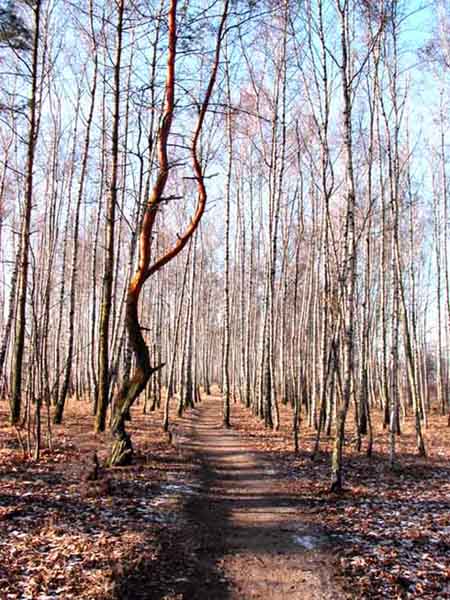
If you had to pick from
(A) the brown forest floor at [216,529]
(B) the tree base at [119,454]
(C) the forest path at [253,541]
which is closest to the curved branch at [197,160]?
(B) the tree base at [119,454]

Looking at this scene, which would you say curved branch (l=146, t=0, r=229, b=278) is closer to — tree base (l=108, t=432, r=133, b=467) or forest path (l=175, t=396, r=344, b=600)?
tree base (l=108, t=432, r=133, b=467)

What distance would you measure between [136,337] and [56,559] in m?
3.71

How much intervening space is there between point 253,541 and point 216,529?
53cm

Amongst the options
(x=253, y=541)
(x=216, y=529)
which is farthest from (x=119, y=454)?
(x=253, y=541)

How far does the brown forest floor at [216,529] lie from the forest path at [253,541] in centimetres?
2

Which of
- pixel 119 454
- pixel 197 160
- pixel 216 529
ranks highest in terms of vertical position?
pixel 197 160

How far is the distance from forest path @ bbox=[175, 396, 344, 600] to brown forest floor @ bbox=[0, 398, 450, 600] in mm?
19

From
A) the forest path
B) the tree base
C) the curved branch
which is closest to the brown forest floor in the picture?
the forest path

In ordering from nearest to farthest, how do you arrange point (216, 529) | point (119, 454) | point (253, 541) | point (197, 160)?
point (253, 541), point (216, 529), point (197, 160), point (119, 454)

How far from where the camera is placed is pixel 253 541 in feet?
16.8

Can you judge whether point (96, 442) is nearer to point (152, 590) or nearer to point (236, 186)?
point (152, 590)

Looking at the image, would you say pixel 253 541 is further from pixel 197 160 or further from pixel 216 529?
pixel 197 160

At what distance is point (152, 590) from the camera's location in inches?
156

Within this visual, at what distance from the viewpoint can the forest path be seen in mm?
4094
